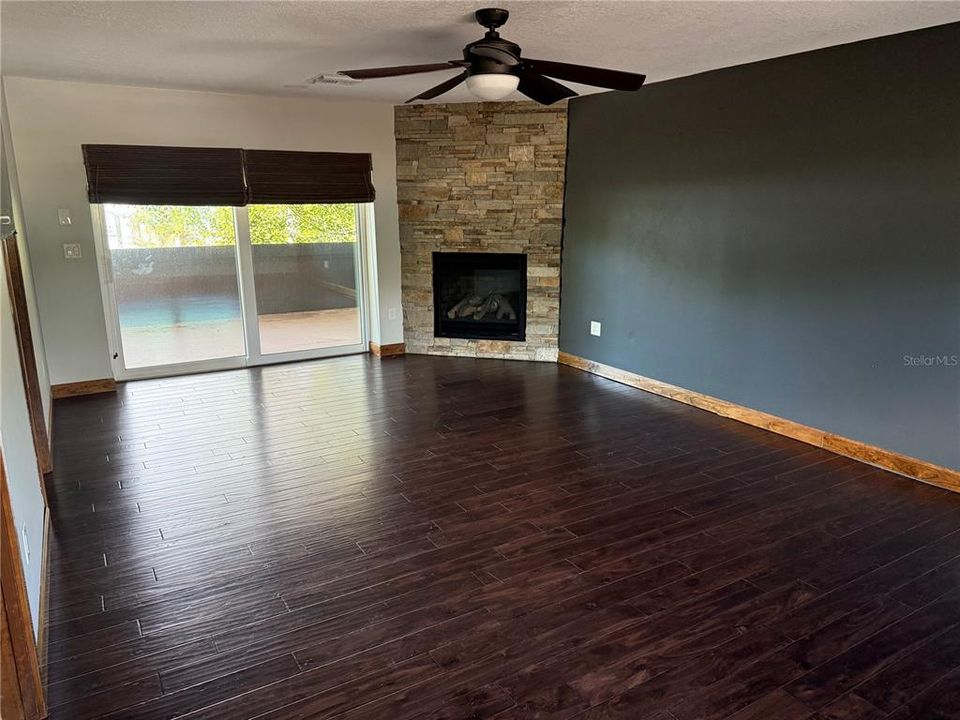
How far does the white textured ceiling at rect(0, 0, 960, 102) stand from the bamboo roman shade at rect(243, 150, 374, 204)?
1.18 metres

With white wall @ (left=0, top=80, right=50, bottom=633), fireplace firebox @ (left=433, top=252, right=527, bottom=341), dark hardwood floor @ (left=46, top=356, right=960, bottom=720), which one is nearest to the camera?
dark hardwood floor @ (left=46, top=356, right=960, bottom=720)

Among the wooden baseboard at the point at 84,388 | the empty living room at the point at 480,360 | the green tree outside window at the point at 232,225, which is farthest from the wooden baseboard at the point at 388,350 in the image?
the wooden baseboard at the point at 84,388

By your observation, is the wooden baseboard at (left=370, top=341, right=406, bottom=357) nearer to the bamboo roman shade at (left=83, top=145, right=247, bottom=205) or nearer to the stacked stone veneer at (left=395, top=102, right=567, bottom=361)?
the stacked stone veneer at (left=395, top=102, right=567, bottom=361)

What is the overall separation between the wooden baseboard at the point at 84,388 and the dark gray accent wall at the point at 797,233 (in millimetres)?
4215

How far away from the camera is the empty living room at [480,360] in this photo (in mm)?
2260

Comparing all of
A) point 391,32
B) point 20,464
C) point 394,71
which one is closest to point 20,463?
point 20,464

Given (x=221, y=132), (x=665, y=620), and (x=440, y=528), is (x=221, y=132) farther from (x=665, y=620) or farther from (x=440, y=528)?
(x=665, y=620)

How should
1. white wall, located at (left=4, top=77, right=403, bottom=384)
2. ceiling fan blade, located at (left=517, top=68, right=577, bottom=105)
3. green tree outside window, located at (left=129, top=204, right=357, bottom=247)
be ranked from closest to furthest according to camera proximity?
ceiling fan blade, located at (left=517, top=68, right=577, bottom=105) → white wall, located at (left=4, top=77, right=403, bottom=384) → green tree outside window, located at (left=129, top=204, right=357, bottom=247)

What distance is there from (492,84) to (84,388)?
170 inches

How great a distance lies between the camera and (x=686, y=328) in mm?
4938

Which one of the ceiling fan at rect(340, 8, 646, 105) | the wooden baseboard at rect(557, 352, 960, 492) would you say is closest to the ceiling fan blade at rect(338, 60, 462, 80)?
the ceiling fan at rect(340, 8, 646, 105)

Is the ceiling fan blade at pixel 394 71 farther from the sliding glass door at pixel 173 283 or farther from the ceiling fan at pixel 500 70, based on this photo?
the sliding glass door at pixel 173 283

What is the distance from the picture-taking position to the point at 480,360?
20.9 ft

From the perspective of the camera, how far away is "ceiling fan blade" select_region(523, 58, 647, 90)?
289 centimetres
